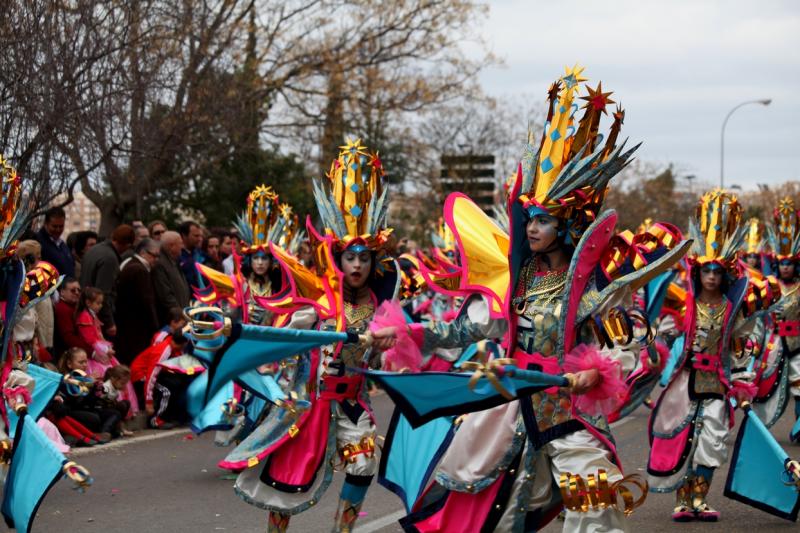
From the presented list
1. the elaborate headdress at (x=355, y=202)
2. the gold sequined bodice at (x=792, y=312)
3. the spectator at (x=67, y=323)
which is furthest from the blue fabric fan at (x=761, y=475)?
the spectator at (x=67, y=323)

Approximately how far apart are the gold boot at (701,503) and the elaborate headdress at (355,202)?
2775mm

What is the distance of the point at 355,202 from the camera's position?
7.21 meters

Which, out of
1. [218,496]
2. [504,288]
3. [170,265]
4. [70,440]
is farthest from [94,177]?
[504,288]

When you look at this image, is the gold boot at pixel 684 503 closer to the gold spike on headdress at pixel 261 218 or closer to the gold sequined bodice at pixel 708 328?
the gold sequined bodice at pixel 708 328

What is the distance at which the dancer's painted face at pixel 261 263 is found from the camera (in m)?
11.0

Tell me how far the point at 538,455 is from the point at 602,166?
51.8 inches

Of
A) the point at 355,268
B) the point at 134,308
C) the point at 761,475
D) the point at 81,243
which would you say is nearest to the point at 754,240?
the point at 134,308

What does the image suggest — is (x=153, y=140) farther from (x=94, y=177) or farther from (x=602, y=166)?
(x=602, y=166)

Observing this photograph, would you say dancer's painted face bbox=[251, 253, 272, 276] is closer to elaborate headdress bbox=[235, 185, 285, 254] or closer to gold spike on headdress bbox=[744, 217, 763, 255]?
elaborate headdress bbox=[235, 185, 285, 254]

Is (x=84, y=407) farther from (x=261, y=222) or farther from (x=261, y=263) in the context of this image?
(x=261, y=222)

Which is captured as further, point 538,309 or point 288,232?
point 288,232

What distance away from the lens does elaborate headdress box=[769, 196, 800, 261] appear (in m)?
12.8

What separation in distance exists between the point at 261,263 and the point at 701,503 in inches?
179

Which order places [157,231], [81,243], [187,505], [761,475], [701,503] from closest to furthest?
[761,475] → [701,503] → [187,505] → [81,243] → [157,231]
